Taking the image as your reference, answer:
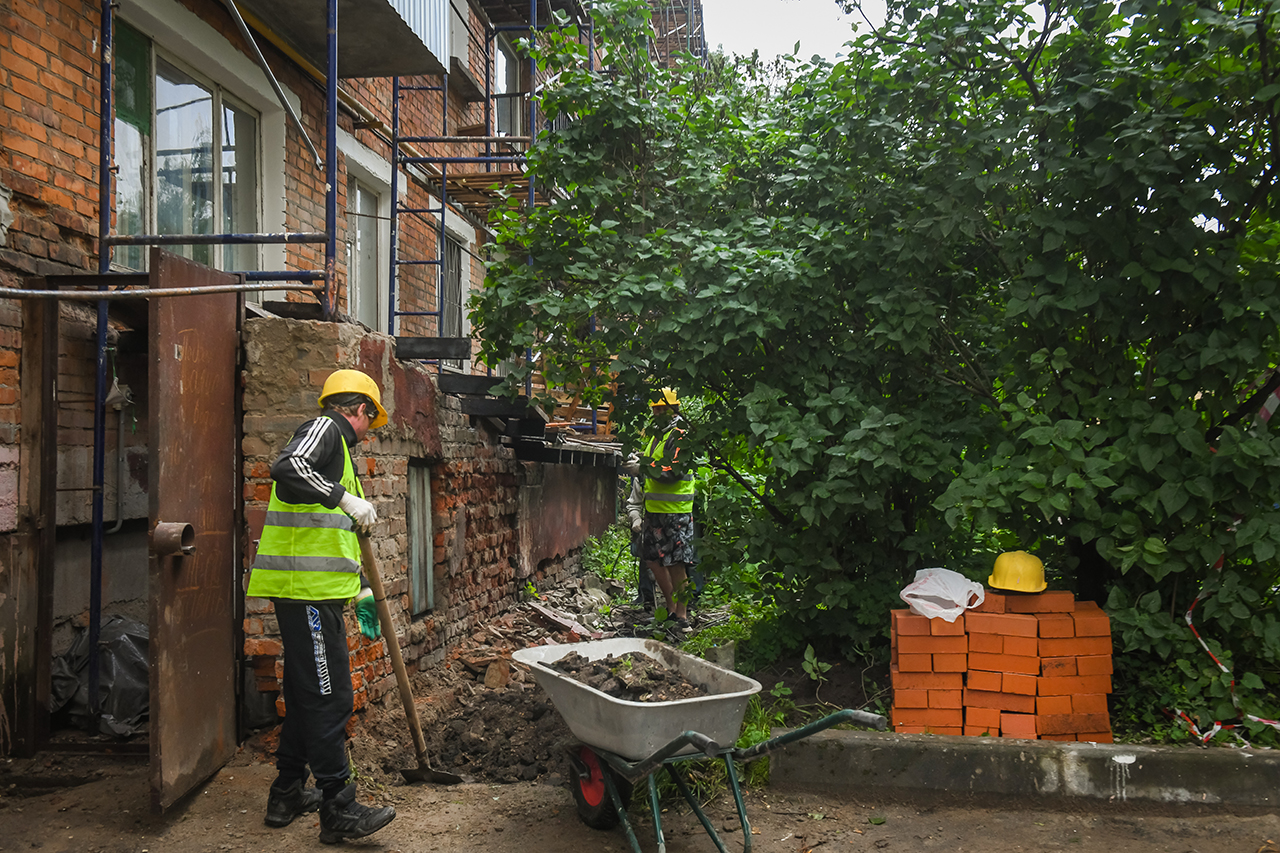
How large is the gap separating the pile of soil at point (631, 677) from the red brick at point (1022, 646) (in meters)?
1.58

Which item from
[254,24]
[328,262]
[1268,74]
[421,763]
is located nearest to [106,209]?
[328,262]

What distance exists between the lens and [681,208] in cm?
598

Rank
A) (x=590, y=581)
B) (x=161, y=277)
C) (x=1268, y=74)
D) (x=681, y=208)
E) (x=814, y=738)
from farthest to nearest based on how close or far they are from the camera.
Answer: (x=590, y=581) < (x=681, y=208) < (x=814, y=738) < (x=1268, y=74) < (x=161, y=277)

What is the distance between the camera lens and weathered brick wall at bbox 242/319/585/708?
4449mm

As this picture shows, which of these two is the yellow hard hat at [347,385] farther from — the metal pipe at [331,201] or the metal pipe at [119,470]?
the metal pipe at [119,470]

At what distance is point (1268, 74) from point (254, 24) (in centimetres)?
609

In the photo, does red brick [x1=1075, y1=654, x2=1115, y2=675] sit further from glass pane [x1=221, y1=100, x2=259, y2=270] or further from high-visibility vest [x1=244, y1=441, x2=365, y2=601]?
glass pane [x1=221, y1=100, x2=259, y2=270]

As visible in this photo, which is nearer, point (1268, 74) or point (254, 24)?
point (1268, 74)

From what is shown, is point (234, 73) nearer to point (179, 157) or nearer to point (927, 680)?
point (179, 157)

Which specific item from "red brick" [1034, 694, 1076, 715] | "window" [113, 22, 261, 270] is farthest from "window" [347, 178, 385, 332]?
"red brick" [1034, 694, 1076, 715]

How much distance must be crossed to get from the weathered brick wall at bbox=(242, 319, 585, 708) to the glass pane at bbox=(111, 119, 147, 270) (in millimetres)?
1558

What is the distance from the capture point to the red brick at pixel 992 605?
449 centimetres

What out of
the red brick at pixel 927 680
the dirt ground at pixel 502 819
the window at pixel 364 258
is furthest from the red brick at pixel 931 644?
the window at pixel 364 258

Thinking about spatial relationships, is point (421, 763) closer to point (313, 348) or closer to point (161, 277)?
point (313, 348)
